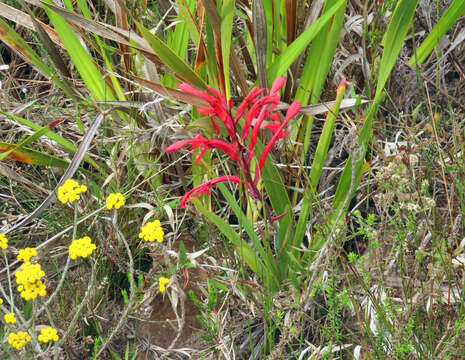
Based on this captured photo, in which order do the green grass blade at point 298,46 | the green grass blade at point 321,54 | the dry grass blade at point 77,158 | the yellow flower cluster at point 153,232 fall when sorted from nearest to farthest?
1. the yellow flower cluster at point 153,232
2. the green grass blade at point 298,46
3. the green grass blade at point 321,54
4. the dry grass blade at point 77,158

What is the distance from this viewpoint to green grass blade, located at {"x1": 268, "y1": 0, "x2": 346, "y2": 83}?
4.83ft

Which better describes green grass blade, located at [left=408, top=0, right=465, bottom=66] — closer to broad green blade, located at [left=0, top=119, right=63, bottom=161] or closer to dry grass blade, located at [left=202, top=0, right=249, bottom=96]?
dry grass blade, located at [left=202, top=0, right=249, bottom=96]

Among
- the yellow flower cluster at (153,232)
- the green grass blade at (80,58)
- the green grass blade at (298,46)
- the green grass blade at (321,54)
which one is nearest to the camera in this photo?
the yellow flower cluster at (153,232)

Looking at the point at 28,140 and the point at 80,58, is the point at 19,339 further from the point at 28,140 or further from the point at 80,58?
the point at 80,58

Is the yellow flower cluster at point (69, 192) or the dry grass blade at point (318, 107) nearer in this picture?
the yellow flower cluster at point (69, 192)

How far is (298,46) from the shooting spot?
5.05ft

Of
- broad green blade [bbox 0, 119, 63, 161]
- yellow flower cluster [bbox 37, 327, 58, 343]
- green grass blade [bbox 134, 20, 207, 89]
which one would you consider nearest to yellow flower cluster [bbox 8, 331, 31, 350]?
yellow flower cluster [bbox 37, 327, 58, 343]

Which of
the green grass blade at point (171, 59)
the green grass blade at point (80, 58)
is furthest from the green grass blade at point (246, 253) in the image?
the green grass blade at point (80, 58)

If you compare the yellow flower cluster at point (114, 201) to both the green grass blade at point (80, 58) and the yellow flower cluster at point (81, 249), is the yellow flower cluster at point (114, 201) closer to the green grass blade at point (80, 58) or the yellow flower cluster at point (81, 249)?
the yellow flower cluster at point (81, 249)

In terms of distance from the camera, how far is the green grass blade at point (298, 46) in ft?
4.83

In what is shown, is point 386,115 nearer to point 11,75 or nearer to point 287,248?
point 287,248

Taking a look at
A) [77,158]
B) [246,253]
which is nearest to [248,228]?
[246,253]

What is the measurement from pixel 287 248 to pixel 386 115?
801 mm

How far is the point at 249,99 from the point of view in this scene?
1.35m
